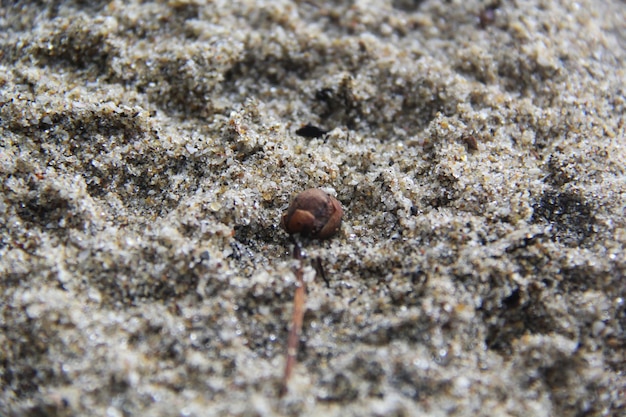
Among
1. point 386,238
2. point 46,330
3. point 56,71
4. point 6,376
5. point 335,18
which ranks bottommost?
point 6,376

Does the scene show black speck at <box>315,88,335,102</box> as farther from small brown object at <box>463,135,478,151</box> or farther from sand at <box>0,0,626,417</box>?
small brown object at <box>463,135,478,151</box>

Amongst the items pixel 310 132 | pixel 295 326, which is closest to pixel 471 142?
pixel 310 132

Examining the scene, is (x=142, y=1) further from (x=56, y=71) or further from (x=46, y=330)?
(x=46, y=330)

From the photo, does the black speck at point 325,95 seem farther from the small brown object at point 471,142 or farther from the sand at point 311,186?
Answer: the small brown object at point 471,142

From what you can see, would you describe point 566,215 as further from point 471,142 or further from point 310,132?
point 310,132

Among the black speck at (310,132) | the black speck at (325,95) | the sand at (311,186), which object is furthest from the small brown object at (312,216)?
the black speck at (325,95)

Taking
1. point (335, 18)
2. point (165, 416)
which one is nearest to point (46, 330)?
point (165, 416)
